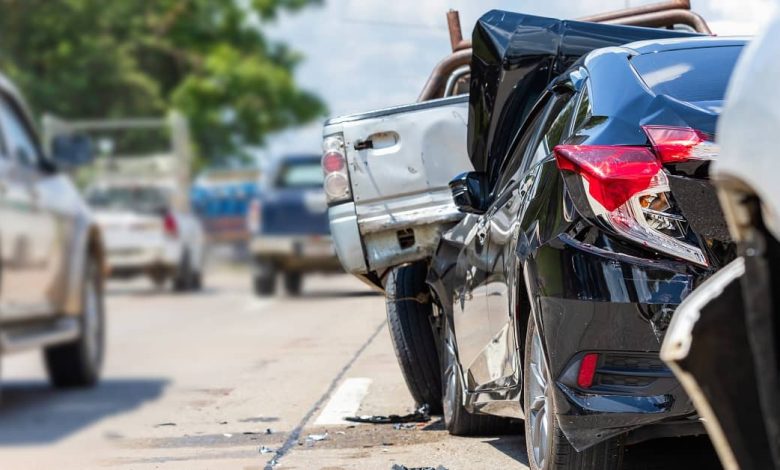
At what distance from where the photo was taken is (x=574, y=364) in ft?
15.9

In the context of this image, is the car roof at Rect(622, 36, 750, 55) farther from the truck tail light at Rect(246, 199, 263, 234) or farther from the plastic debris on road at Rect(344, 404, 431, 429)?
the truck tail light at Rect(246, 199, 263, 234)

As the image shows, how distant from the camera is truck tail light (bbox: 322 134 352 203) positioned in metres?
8.33

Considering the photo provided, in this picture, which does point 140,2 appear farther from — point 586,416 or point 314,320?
point 586,416

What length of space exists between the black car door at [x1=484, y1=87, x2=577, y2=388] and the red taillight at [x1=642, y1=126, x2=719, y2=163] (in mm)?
472

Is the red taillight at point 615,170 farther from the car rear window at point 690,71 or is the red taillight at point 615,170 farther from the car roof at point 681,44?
the car roof at point 681,44

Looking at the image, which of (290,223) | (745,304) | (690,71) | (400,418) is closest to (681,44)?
(690,71)

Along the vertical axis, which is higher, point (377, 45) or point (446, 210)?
point (377, 45)

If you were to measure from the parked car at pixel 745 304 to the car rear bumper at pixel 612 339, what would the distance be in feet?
3.21

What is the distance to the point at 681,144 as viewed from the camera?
489 centimetres

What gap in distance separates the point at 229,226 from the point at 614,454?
48.9m

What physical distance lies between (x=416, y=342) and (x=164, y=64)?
48.0 meters

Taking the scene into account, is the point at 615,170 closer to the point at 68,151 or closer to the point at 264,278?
the point at 68,151

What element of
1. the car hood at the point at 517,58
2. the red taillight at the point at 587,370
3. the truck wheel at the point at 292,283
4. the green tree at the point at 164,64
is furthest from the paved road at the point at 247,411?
the green tree at the point at 164,64

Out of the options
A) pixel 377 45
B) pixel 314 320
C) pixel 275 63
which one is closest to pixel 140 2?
pixel 275 63
